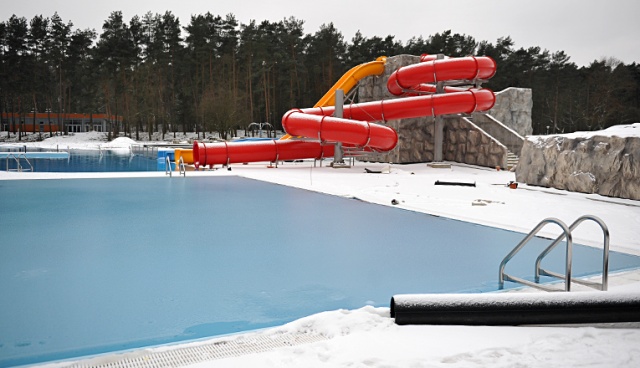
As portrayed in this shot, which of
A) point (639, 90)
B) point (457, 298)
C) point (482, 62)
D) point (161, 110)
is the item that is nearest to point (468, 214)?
point (457, 298)

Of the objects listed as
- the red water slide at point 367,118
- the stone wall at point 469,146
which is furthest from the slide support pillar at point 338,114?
the stone wall at point 469,146

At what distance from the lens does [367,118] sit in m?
16.8

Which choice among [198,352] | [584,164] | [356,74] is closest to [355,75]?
[356,74]

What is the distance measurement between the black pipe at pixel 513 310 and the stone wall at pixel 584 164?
268 inches

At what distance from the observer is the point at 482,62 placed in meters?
16.0

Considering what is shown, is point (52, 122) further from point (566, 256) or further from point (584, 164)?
point (566, 256)

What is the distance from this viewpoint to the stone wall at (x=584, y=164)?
28.6 feet

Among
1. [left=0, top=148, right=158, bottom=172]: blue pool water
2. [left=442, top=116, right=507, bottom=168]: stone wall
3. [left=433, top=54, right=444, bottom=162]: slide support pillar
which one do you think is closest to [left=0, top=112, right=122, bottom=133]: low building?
[left=0, top=148, right=158, bottom=172]: blue pool water

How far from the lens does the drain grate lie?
7.82 ft

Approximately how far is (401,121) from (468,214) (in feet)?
37.3

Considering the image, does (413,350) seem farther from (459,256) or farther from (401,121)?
(401,121)

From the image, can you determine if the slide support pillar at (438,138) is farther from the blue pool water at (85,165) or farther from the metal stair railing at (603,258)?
the metal stair railing at (603,258)

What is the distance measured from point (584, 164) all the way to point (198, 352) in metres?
9.32

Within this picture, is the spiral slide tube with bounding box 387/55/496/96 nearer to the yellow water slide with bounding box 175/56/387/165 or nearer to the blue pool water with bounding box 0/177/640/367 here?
the yellow water slide with bounding box 175/56/387/165
